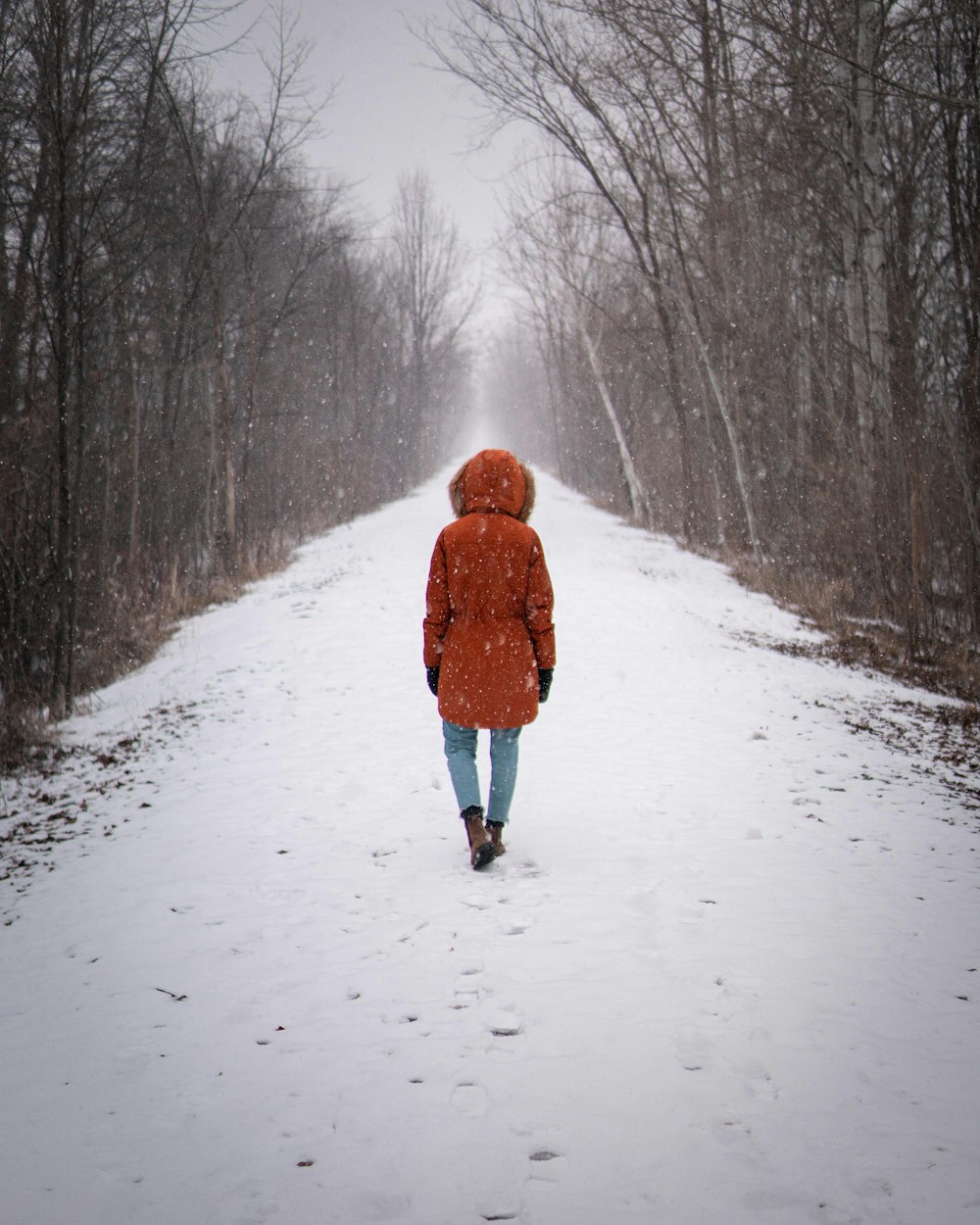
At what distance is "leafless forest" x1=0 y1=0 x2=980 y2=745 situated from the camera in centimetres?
768

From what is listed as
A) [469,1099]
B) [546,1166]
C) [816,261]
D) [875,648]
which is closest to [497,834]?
[469,1099]

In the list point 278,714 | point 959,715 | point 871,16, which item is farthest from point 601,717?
point 871,16

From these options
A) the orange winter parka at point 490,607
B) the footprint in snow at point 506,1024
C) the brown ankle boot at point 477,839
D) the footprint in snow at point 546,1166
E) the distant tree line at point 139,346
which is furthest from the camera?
the distant tree line at point 139,346

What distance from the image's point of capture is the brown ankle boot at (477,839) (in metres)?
3.81

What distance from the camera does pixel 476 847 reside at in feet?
12.5

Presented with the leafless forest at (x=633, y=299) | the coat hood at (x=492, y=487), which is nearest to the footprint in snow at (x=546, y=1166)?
the coat hood at (x=492, y=487)

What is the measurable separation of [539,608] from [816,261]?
12531 millimetres

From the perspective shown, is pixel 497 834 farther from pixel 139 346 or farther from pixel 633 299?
pixel 633 299

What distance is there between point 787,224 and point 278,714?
11761mm

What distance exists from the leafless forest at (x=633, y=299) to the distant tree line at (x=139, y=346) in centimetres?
7

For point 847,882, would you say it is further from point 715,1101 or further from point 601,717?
point 601,717

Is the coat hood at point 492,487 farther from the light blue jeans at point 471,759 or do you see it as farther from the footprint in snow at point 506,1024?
the footprint in snow at point 506,1024

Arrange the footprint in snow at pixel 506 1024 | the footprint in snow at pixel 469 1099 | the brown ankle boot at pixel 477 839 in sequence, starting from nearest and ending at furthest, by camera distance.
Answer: the footprint in snow at pixel 469 1099 → the footprint in snow at pixel 506 1024 → the brown ankle boot at pixel 477 839

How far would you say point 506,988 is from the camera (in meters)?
2.88
